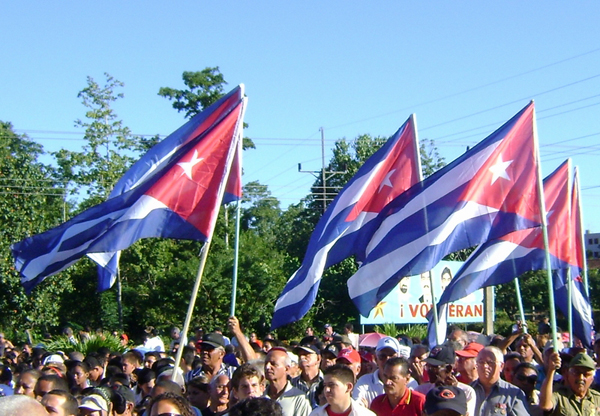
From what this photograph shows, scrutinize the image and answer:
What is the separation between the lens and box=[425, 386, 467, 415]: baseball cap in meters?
5.15

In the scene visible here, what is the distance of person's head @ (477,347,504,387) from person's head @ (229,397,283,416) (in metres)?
3.11

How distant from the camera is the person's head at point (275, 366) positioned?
7.10 metres

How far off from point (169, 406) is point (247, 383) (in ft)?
4.79

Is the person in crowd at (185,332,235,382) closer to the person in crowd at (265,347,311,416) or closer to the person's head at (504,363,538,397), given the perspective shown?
the person in crowd at (265,347,311,416)

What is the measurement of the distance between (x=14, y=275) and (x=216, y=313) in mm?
7544

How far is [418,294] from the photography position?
24.8 m

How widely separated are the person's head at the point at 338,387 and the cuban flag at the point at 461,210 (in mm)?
3403

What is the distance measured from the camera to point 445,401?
5188 mm

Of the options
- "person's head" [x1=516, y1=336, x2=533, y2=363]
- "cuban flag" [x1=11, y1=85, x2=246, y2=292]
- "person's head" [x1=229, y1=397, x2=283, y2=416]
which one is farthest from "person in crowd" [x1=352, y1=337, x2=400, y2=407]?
"person's head" [x1=229, y1=397, x2=283, y2=416]

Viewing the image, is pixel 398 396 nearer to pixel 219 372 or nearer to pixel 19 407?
pixel 219 372

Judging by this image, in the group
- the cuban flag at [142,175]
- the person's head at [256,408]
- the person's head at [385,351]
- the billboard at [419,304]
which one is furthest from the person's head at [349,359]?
the billboard at [419,304]

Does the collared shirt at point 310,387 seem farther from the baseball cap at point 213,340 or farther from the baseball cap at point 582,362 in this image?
the baseball cap at point 582,362

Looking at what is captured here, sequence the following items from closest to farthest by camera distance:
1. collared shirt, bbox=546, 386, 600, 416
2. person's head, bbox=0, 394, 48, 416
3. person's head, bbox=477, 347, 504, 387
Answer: person's head, bbox=0, 394, 48, 416
person's head, bbox=477, 347, 504, 387
collared shirt, bbox=546, 386, 600, 416

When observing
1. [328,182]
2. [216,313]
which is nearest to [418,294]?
[216,313]
